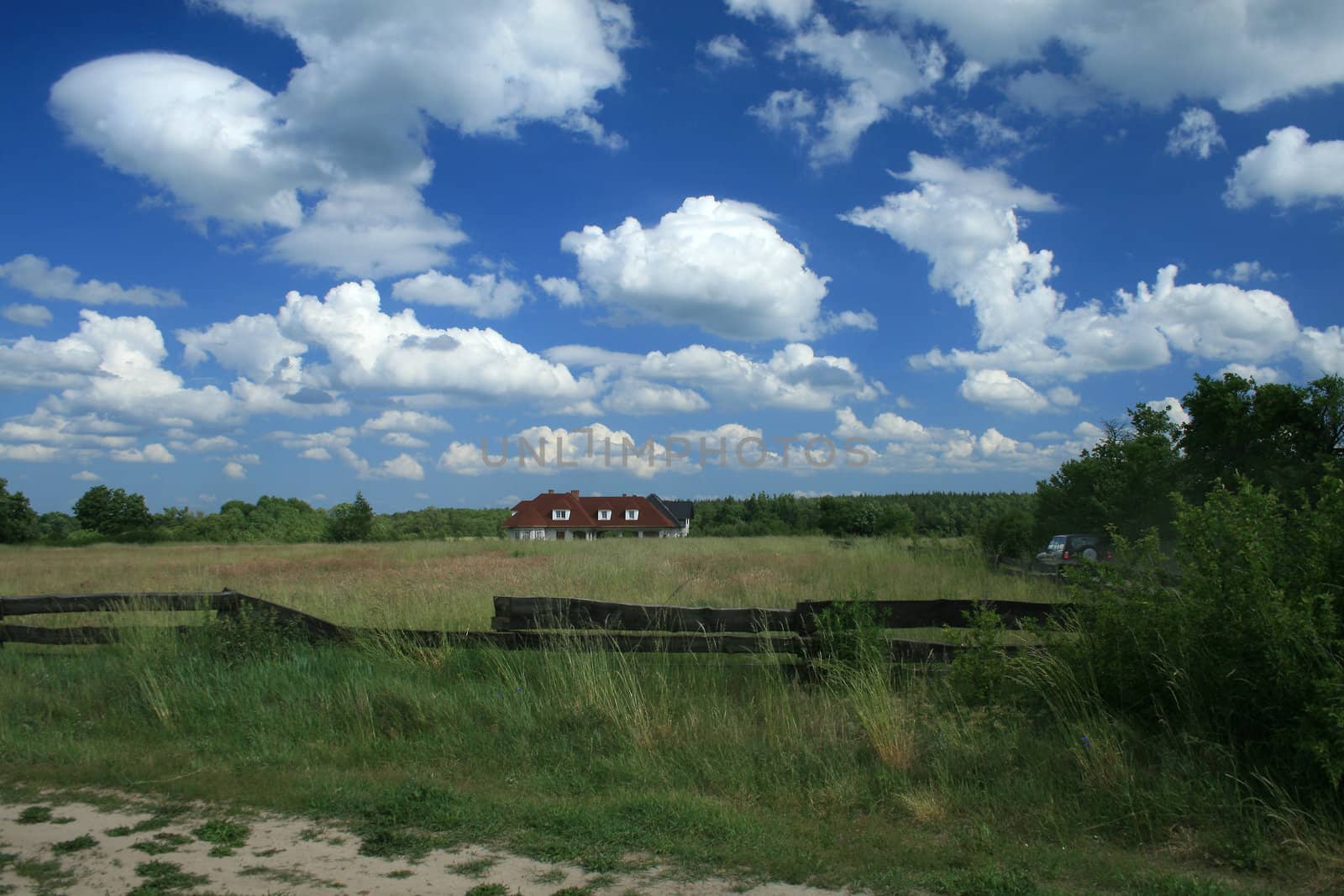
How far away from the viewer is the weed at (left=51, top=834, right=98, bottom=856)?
4.68 metres

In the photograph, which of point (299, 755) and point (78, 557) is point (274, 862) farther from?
point (78, 557)

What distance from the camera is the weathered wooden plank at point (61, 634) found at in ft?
32.4

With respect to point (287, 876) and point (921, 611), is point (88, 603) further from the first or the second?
point (921, 611)

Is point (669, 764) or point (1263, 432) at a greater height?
point (1263, 432)

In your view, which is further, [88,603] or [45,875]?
[88,603]

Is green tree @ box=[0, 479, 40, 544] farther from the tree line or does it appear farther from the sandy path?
the sandy path

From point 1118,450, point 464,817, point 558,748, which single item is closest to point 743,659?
point 558,748

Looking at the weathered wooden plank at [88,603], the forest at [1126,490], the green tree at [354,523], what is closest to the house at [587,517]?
the forest at [1126,490]

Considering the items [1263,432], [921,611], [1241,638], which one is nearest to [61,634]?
[921,611]

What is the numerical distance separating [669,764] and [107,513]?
7629cm

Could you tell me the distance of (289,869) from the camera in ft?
14.5

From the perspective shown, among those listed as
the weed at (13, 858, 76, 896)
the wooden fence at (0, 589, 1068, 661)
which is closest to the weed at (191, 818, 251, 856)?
the weed at (13, 858, 76, 896)

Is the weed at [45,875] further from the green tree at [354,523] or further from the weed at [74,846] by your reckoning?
the green tree at [354,523]

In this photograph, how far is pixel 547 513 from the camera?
3305 inches
